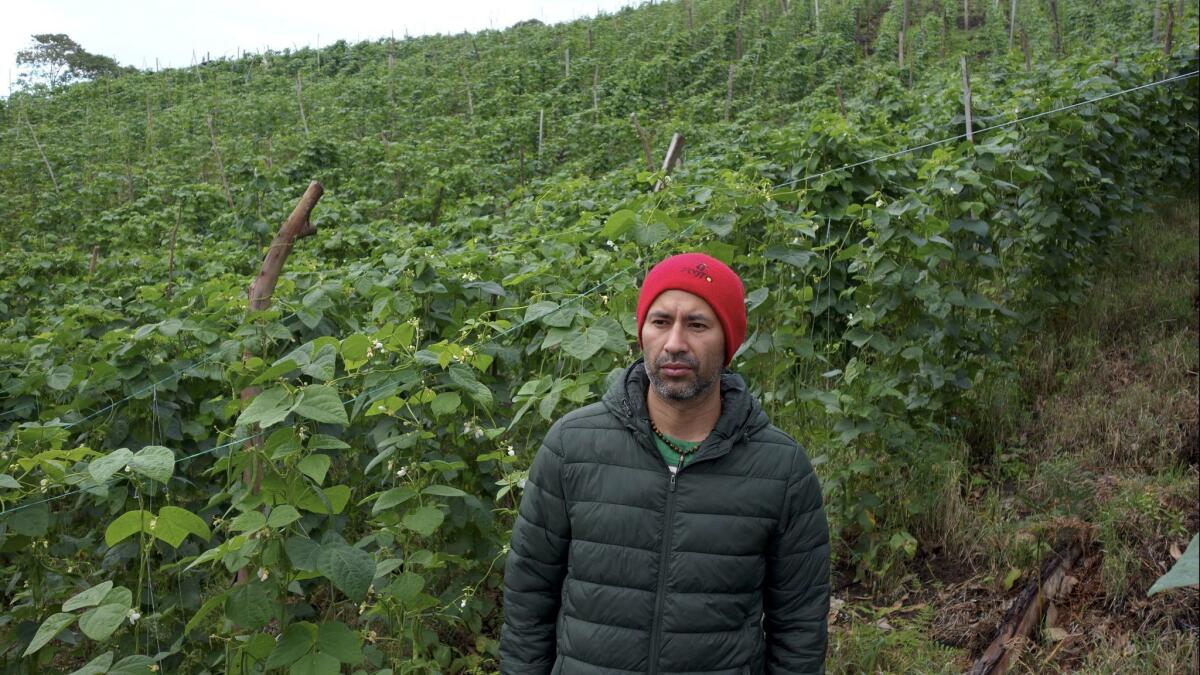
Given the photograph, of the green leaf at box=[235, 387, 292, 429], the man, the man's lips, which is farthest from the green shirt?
the green leaf at box=[235, 387, 292, 429]

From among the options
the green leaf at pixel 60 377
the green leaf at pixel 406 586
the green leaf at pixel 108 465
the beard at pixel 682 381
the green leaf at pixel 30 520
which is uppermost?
the beard at pixel 682 381

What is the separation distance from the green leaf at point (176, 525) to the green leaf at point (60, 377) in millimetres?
1363

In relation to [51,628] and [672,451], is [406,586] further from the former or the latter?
[672,451]

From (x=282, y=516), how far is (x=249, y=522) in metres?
0.07

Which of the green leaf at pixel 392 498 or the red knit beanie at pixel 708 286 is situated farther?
the green leaf at pixel 392 498

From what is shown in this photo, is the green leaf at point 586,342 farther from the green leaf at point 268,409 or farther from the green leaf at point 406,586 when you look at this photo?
the green leaf at point 268,409

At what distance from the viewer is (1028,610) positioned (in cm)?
301

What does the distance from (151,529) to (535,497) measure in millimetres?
772

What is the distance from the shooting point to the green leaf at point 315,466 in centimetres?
192

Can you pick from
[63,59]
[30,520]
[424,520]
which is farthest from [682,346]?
[63,59]

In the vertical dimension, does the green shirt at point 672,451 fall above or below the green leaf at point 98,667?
above

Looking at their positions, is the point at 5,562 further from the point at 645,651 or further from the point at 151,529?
the point at 645,651

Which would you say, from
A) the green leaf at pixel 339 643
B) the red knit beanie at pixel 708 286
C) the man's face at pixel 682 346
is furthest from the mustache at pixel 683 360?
the green leaf at pixel 339 643

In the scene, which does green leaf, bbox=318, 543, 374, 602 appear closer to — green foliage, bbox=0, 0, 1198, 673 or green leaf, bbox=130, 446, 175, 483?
green foliage, bbox=0, 0, 1198, 673
